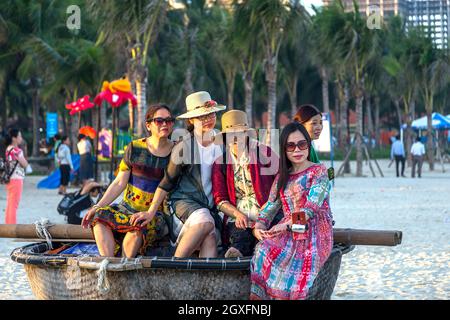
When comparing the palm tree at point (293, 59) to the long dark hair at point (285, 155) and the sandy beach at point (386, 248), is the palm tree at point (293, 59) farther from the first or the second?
the long dark hair at point (285, 155)

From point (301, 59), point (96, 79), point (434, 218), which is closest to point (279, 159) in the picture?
point (434, 218)

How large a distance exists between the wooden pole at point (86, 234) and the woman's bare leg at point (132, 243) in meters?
0.44

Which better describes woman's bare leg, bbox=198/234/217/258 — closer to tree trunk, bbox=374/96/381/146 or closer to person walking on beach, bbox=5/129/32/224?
person walking on beach, bbox=5/129/32/224

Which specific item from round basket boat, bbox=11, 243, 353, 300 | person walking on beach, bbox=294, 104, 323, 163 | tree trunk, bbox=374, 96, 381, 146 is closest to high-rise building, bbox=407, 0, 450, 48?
tree trunk, bbox=374, 96, 381, 146

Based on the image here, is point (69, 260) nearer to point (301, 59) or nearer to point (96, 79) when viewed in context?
point (96, 79)

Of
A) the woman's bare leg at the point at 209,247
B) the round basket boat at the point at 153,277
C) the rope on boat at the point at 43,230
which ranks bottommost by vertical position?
the round basket boat at the point at 153,277

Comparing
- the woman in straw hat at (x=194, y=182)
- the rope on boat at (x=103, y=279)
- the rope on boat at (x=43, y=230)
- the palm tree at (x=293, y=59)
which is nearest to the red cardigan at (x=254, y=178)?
the woman in straw hat at (x=194, y=182)

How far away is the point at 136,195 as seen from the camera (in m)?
6.79

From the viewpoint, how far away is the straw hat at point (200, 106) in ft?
22.0

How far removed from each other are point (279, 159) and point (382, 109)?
68.8 meters

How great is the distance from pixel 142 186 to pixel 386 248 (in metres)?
5.66

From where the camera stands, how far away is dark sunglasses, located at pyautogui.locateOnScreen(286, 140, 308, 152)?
6.06 meters

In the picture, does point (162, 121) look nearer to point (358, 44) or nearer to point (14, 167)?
point (14, 167)

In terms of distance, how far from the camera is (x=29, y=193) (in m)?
24.5
